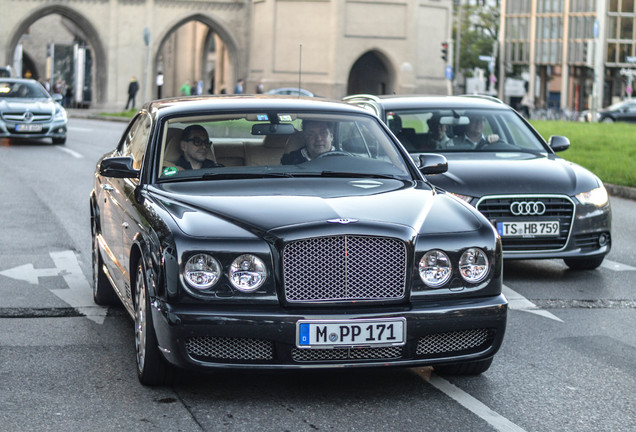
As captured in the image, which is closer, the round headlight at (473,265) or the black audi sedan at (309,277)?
the black audi sedan at (309,277)

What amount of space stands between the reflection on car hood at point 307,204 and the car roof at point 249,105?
2.41 feet

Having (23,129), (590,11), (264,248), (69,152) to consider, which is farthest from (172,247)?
(590,11)

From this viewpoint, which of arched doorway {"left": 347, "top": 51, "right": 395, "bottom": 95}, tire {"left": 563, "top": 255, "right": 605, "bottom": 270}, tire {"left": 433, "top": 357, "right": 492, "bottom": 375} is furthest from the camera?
arched doorway {"left": 347, "top": 51, "right": 395, "bottom": 95}

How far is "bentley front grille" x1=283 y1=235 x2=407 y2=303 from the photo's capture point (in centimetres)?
558

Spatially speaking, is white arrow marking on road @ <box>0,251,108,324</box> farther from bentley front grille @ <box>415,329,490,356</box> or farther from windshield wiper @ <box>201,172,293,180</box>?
bentley front grille @ <box>415,329,490,356</box>

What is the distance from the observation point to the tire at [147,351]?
5.86m

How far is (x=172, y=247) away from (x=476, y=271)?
1454 mm

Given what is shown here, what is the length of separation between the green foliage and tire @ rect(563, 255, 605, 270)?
349 inches

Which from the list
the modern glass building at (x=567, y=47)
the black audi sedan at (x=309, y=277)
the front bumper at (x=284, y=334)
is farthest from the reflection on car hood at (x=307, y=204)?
the modern glass building at (x=567, y=47)

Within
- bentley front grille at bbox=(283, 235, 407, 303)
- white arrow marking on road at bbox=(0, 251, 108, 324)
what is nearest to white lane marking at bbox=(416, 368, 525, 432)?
bentley front grille at bbox=(283, 235, 407, 303)

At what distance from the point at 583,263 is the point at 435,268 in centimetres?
498

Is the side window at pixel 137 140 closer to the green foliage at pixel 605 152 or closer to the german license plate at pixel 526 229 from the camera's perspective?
the german license plate at pixel 526 229

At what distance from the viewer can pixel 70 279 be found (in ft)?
31.3

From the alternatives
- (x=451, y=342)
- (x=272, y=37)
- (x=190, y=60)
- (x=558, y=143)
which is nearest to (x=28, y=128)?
(x=558, y=143)
